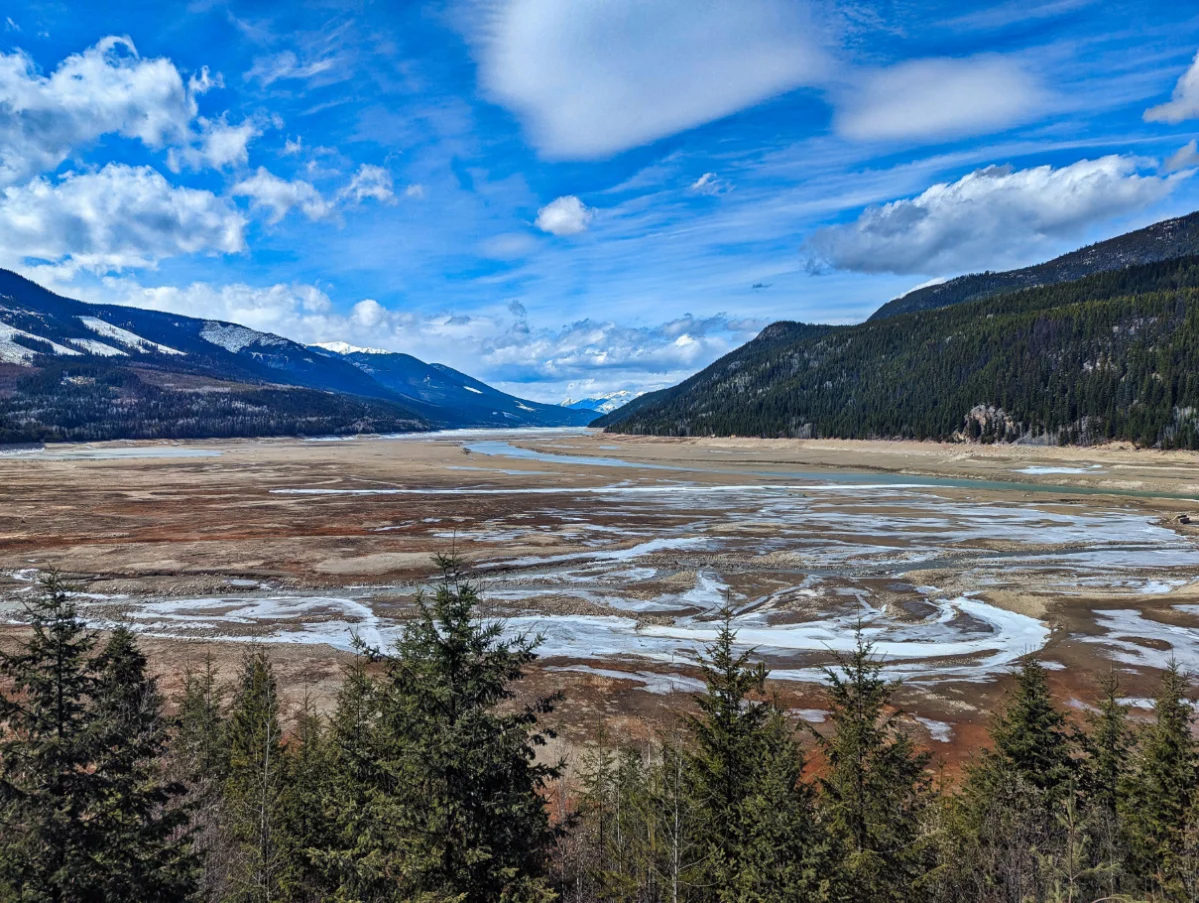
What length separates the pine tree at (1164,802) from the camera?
9719mm

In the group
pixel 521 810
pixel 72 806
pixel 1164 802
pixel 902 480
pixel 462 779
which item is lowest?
pixel 1164 802

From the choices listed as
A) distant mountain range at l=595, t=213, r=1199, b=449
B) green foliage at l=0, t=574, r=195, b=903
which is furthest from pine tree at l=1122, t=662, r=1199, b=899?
distant mountain range at l=595, t=213, r=1199, b=449

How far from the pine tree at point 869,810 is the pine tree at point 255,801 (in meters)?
7.52

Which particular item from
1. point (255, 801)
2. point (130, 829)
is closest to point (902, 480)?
point (255, 801)

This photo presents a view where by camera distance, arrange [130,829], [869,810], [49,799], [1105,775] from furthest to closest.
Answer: [1105,775] < [869,810] < [130,829] < [49,799]

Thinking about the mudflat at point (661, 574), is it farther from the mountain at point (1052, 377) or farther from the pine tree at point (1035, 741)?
the mountain at point (1052, 377)

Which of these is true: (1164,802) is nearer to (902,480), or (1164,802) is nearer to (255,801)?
(255,801)

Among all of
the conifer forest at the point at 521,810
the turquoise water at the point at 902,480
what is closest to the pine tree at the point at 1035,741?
the conifer forest at the point at 521,810

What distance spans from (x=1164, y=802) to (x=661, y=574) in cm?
2657

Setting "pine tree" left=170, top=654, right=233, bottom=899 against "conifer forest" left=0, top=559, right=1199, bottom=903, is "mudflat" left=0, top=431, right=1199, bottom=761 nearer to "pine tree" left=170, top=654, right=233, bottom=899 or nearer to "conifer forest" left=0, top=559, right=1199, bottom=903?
"conifer forest" left=0, top=559, right=1199, bottom=903

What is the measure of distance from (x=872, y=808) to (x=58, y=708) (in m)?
10.8

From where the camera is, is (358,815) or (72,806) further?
(358,815)

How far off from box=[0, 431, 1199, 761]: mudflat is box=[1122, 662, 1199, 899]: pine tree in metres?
5.20

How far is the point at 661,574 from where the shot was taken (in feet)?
119
